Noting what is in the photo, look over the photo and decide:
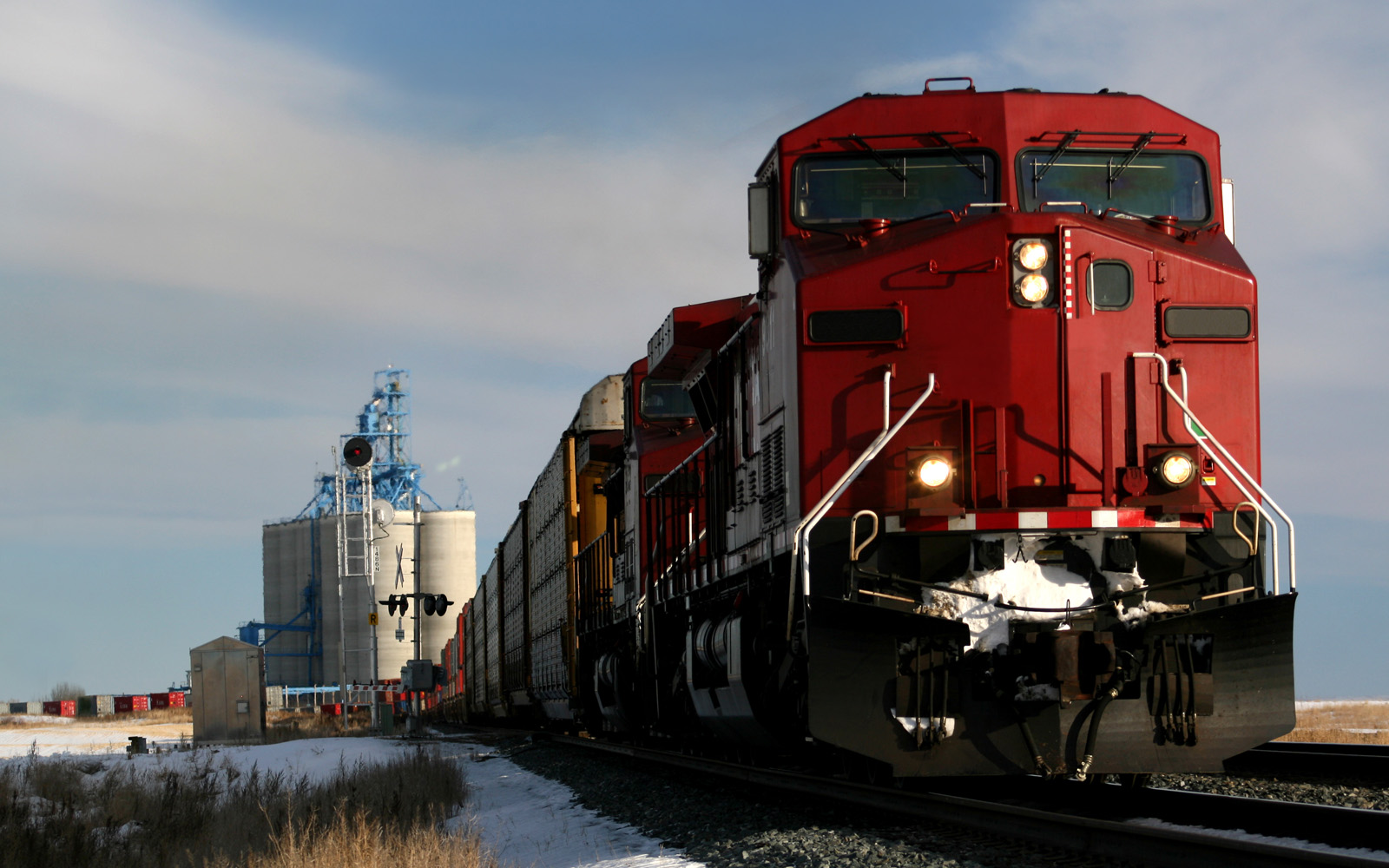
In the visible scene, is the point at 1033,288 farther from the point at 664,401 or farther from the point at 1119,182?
the point at 664,401

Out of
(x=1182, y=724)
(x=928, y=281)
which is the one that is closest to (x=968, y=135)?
(x=928, y=281)

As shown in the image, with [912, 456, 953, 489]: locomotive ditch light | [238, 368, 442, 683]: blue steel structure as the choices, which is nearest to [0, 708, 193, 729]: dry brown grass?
[238, 368, 442, 683]: blue steel structure

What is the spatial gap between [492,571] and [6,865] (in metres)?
25.2

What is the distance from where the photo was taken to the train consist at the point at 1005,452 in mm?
7285

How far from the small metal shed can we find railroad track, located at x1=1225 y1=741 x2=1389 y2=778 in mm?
22900

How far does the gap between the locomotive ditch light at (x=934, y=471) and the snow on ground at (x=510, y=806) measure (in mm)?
2425

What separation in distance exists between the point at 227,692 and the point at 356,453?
863 centimetres

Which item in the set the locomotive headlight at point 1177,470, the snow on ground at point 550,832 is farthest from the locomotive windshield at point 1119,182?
the snow on ground at point 550,832

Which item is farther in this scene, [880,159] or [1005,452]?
[880,159]

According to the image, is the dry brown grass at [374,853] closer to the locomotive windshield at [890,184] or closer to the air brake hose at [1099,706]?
the air brake hose at [1099,706]

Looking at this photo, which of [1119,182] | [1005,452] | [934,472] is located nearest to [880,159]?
[1119,182]

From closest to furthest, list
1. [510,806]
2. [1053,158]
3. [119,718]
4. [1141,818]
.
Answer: [1141,818], [1053,158], [510,806], [119,718]

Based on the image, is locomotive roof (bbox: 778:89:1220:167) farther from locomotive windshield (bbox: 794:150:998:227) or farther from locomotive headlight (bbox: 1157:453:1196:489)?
locomotive headlight (bbox: 1157:453:1196:489)

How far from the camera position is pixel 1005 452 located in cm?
794
